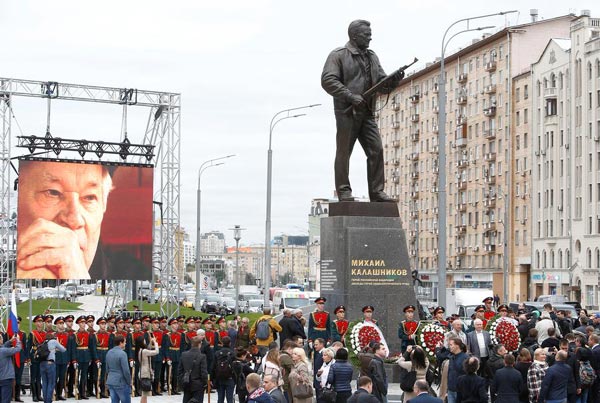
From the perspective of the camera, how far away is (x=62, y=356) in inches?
942

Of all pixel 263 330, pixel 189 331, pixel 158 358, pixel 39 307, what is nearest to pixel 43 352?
pixel 158 358

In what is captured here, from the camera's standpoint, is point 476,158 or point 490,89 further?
point 476,158

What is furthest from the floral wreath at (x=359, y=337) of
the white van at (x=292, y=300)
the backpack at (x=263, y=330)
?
the white van at (x=292, y=300)

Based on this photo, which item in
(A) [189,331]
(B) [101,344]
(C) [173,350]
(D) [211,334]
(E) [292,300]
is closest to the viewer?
(B) [101,344]

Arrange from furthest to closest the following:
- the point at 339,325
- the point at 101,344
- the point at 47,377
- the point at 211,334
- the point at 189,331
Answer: the point at 211,334 → the point at 189,331 → the point at 101,344 → the point at 47,377 → the point at 339,325

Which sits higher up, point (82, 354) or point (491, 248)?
point (491, 248)

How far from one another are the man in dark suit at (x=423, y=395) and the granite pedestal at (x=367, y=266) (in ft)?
30.3

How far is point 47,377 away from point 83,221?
20.6m

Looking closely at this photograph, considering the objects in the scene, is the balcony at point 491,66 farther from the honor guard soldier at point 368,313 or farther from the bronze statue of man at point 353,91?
the honor guard soldier at point 368,313

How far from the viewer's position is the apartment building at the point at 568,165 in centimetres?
6956

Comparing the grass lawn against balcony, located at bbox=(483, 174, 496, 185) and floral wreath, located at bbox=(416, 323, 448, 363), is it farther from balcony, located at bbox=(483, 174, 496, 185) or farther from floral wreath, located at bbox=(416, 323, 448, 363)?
floral wreath, located at bbox=(416, 323, 448, 363)

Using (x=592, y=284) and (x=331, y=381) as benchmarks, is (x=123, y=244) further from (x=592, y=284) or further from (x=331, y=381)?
(x=592, y=284)

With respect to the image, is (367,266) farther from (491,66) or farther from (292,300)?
(491,66)

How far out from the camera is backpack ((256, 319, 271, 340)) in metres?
21.6
